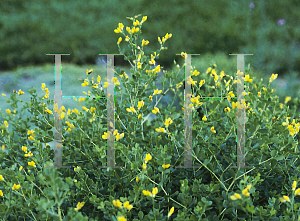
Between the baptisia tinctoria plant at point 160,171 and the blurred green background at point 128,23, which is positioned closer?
the baptisia tinctoria plant at point 160,171

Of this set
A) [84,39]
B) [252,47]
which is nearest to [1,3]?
[84,39]

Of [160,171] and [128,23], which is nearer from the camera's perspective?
[160,171]

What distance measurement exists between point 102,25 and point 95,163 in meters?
6.34

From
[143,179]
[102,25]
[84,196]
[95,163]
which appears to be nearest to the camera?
[143,179]

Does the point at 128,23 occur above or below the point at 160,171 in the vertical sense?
above

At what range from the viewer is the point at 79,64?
24.6 feet

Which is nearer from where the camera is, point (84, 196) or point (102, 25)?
point (84, 196)

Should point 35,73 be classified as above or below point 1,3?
below

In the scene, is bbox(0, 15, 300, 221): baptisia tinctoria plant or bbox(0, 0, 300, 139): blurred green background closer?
bbox(0, 15, 300, 221): baptisia tinctoria plant

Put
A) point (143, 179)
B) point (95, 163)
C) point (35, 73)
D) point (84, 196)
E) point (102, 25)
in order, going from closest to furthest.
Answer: point (143, 179) → point (84, 196) → point (95, 163) → point (35, 73) → point (102, 25)

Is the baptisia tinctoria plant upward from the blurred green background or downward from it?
downward

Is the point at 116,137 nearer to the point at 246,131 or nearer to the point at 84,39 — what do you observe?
the point at 246,131

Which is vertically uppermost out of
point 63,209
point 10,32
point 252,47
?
point 10,32

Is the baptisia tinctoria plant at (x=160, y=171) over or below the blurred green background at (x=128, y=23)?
below
